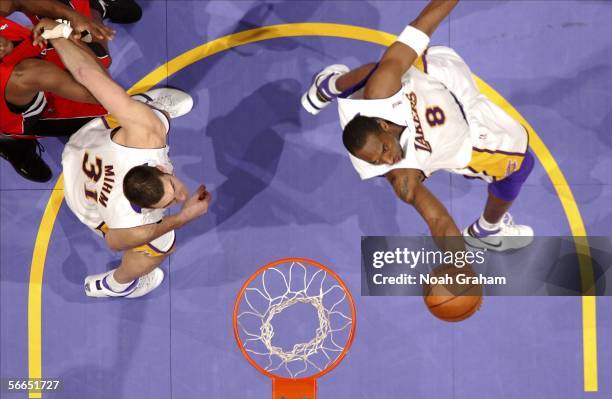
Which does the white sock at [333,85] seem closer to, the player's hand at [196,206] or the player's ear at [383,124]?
the player's ear at [383,124]

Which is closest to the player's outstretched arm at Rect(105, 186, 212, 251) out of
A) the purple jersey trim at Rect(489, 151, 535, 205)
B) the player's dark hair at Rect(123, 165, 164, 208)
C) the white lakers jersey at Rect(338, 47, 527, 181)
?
the player's dark hair at Rect(123, 165, 164, 208)

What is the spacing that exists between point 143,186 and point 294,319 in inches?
84.5

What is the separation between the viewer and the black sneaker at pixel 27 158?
18.9 ft

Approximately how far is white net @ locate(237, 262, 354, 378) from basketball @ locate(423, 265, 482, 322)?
1.12 meters

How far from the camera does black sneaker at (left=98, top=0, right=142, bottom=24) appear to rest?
19.2ft

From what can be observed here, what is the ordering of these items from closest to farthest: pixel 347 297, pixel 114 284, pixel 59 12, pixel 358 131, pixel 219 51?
pixel 358 131
pixel 59 12
pixel 114 284
pixel 347 297
pixel 219 51

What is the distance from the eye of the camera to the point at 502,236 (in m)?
5.79

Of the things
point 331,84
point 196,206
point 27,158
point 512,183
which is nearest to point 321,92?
point 331,84

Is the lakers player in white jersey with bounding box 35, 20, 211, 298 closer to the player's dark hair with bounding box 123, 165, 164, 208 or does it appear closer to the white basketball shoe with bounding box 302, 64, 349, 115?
the player's dark hair with bounding box 123, 165, 164, 208

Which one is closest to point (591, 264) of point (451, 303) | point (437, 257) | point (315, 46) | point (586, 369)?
point (586, 369)

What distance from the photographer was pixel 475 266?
5805 mm

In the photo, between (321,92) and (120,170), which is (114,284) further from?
(321,92)

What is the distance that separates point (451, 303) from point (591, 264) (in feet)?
6.23

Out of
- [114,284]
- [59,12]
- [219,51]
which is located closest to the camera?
[59,12]
